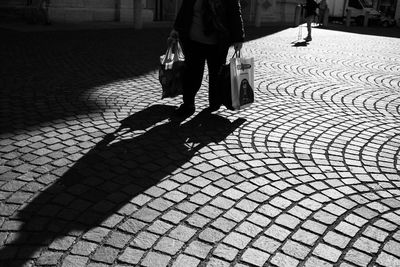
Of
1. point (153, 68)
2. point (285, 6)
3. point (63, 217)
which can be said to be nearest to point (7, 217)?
point (63, 217)

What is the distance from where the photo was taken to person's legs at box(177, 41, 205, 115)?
17.7 ft

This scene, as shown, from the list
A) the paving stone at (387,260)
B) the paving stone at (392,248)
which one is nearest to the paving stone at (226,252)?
the paving stone at (387,260)

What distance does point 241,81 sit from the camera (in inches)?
215

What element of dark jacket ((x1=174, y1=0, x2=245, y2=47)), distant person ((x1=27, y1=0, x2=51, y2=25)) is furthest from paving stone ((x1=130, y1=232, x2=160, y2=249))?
distant person ((x1=27, y1=0, x2=51, y2=25))

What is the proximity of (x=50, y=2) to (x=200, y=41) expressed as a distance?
12.5 meters

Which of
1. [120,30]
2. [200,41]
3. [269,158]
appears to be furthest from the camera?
[120,30]

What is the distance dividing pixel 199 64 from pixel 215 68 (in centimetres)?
21

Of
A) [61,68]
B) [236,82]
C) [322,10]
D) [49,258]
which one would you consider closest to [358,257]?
[49,258]

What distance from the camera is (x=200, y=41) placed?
5281 mm

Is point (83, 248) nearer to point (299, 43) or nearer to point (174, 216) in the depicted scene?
point (174, 216)

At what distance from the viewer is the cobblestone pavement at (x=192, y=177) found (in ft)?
9.12

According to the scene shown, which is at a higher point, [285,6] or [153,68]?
[285,6]

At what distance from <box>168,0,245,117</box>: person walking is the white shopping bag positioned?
20 centimetres

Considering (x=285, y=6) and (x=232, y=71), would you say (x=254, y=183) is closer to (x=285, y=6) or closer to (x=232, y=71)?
(x=232, y=71)
